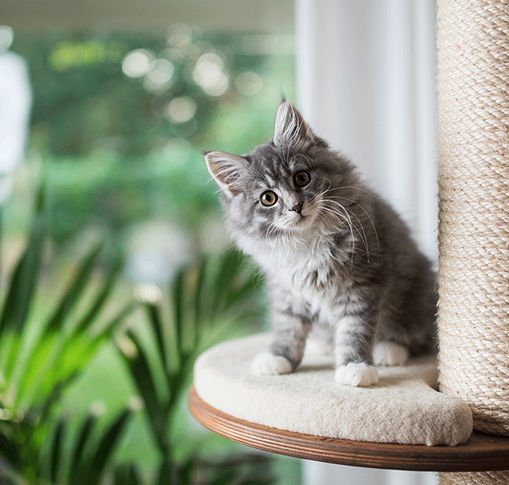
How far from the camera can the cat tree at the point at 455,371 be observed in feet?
2.92

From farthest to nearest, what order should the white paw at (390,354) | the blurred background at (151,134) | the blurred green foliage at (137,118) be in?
the blurred green foliage at (137,118) → the blurred background at (151,134) → the white paw at (390,354)

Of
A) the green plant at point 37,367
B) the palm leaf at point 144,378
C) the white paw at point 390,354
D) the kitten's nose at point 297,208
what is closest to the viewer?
the kitten's nose at point 297,208

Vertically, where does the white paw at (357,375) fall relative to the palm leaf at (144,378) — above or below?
above

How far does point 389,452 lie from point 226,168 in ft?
2.28

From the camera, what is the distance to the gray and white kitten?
45.6 inches

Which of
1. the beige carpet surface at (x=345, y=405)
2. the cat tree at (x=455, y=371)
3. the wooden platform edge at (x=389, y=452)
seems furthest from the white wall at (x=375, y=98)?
the wooden platform edge at (x=389, y=452)

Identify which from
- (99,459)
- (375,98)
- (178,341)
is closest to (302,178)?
(178,341)

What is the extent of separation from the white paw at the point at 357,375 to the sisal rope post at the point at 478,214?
0.53 feet

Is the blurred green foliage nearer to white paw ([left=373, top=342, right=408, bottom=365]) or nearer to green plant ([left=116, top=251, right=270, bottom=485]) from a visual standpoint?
green plant ([left=116, top=251, right=270, bottom=485])

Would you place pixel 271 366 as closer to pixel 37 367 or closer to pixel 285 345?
pixel 285 345

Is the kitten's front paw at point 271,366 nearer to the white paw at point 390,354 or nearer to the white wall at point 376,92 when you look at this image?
the white paw at point 390,354

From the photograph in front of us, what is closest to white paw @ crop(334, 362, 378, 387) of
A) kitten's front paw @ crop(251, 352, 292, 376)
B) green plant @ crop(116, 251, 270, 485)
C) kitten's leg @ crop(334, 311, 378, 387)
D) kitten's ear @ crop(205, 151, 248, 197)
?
kitten's leg @ crop(334, 311, 378, 387)

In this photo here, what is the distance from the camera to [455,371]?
1.05 meters

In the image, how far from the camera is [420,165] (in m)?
1.90
